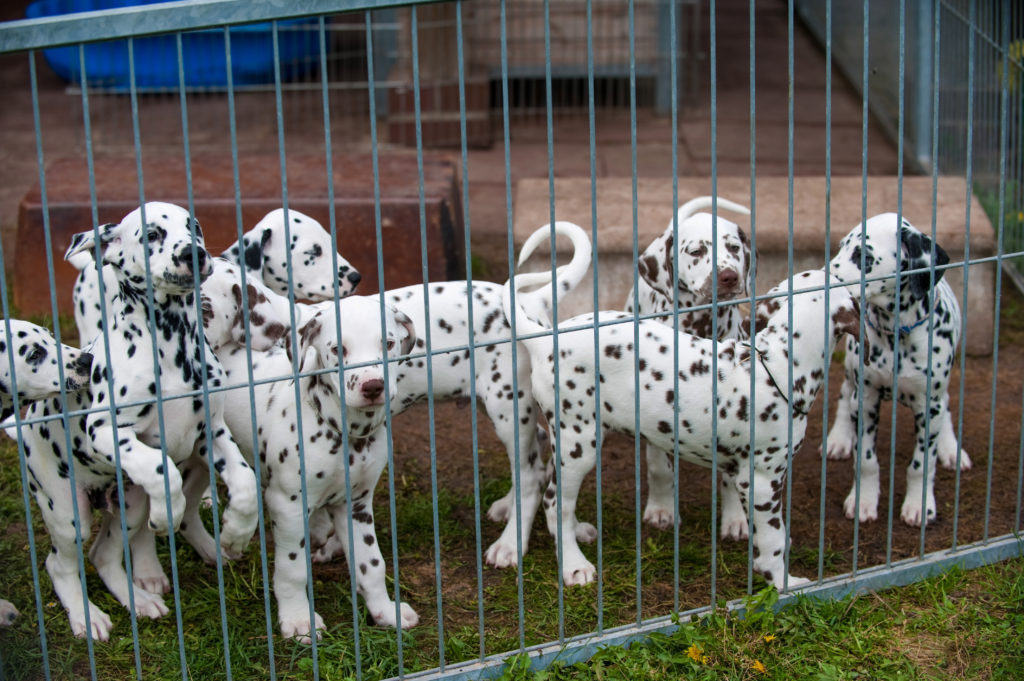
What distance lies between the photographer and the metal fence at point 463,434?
3770 millimetres

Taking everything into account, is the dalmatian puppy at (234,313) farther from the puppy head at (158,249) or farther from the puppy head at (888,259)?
the puppy head at (888,259)

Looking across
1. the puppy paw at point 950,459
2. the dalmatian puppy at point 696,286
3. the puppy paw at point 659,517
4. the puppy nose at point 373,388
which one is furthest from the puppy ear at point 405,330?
the puppy paw at point 950,459

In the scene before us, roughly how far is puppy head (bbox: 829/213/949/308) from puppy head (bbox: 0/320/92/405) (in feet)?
8.99

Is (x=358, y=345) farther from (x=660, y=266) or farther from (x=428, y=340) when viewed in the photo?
(x=660, y=266)

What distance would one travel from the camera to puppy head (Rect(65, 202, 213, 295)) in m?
3.94

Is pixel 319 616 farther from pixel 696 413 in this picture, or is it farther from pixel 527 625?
pixel 696 413

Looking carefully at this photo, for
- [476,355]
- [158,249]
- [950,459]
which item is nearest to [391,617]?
[476,355]

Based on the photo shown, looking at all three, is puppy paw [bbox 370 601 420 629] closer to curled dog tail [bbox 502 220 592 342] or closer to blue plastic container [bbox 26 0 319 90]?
curled dog tail [bbox 502 220 592 342]

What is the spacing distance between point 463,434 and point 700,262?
1.87 meters

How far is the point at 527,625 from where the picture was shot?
462 cm

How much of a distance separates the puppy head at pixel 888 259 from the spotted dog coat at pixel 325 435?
1761mm

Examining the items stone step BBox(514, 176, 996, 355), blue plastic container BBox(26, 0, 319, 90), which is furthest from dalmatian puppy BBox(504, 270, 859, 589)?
blue plastic container BBox(26, 0, 319, 90)

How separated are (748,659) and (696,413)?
2.82 ft

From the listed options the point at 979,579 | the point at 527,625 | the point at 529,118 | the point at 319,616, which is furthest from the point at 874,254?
the point at 529,118
